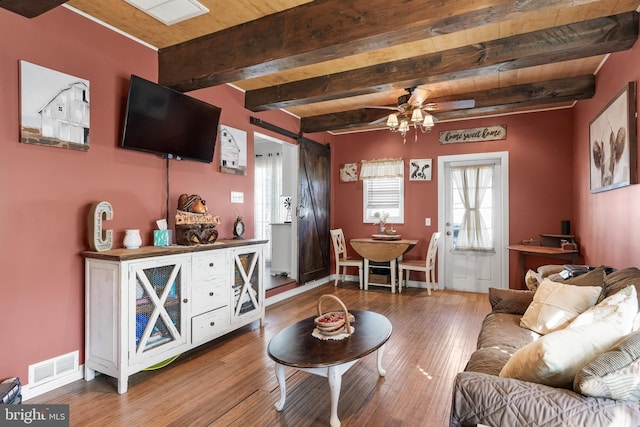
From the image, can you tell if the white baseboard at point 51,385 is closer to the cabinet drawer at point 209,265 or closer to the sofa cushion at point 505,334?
the cabinet drawer at point 209,265

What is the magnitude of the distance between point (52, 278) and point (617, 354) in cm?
307

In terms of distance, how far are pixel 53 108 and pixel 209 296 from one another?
1.78 m

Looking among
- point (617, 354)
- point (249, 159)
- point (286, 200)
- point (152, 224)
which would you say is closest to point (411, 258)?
point (286, 200)

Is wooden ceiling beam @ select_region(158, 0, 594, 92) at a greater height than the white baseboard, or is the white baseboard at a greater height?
wooden ceiling beam @ select_region(158, 0, 594, 92)

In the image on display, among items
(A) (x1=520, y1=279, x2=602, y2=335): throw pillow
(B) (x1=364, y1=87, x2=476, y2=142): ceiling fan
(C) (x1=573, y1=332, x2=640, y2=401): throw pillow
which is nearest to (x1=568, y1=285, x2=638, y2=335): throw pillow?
(C) (x1=573, y1=332, x2=640, y2=401): throw pillow

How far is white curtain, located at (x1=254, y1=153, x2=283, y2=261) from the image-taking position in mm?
6824

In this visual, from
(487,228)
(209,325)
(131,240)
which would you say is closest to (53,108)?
(131,240)

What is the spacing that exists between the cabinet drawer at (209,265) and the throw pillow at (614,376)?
8.32 feet

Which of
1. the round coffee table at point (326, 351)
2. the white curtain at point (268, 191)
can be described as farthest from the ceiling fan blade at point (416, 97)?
the white curtain at point (268, 191)

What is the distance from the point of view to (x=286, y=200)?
6.27 meters

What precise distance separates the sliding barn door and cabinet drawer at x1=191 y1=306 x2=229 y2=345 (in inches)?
79.0

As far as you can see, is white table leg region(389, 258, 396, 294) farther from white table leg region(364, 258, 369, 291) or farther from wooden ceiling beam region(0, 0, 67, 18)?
wooden ceiling beam region(0, 0, 67, 18)

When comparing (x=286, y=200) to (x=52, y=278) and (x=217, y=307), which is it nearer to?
(x=217, y=307)

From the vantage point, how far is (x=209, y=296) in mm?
2943
